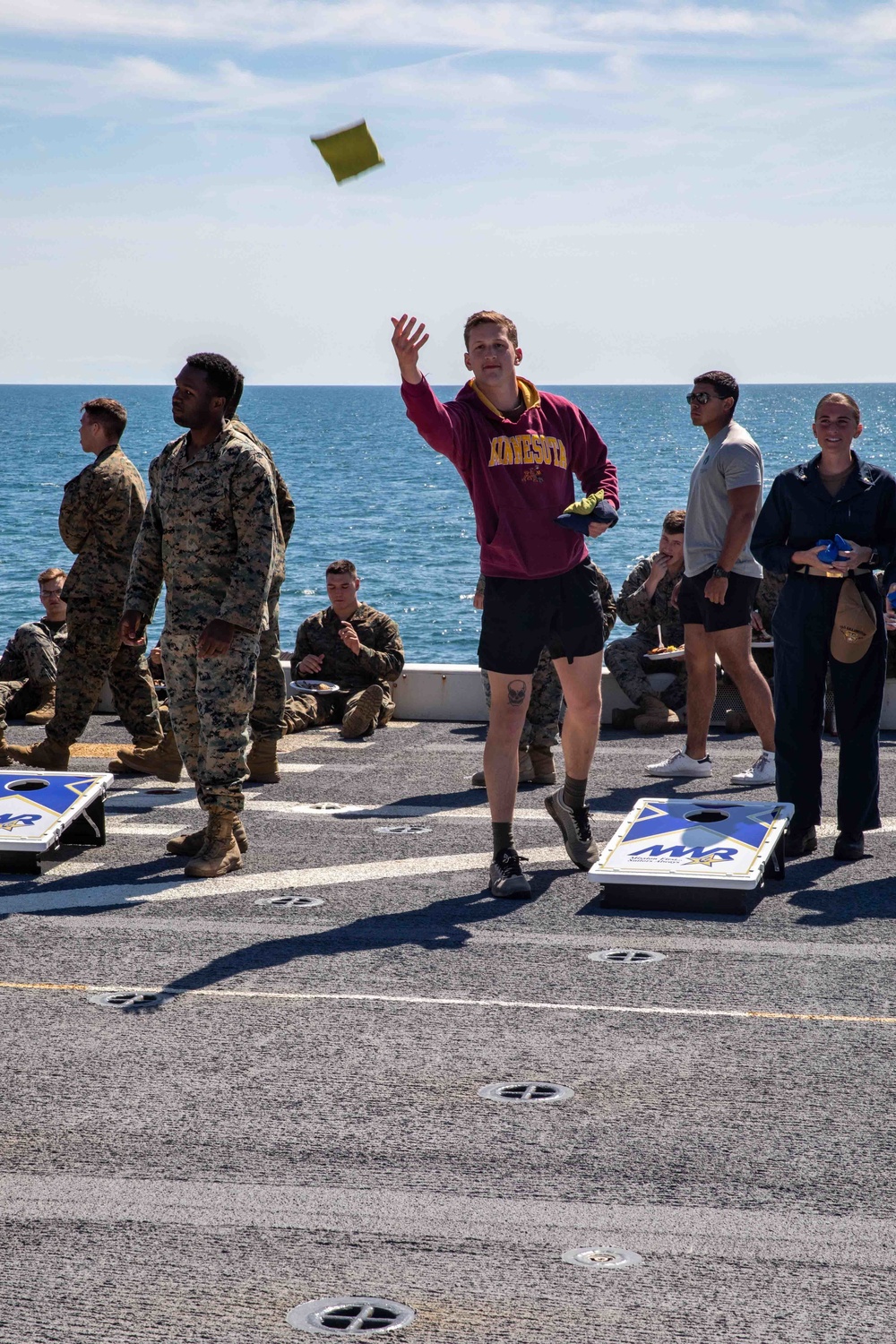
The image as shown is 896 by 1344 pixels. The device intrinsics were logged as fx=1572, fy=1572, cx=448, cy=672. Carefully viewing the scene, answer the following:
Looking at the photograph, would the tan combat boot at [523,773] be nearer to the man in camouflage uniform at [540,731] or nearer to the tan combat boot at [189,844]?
the man in camouflage uniform at [540,731]

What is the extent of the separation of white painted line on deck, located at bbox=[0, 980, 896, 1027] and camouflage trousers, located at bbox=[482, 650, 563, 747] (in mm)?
3756

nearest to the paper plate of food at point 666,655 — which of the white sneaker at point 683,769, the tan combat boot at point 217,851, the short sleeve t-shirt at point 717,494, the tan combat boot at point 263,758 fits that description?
the white sneaker at point 683,769

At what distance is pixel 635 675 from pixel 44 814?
15.6ft

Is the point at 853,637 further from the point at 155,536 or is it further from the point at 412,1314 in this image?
the point at 412,1314

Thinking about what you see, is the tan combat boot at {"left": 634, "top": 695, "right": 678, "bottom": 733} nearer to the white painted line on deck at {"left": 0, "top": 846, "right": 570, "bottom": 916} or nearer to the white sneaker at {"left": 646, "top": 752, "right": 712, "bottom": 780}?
the white sneaker at {"left": 646, "top": 752, "right": 712, "bottom": 780}

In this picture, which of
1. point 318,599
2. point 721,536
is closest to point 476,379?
point 721,536

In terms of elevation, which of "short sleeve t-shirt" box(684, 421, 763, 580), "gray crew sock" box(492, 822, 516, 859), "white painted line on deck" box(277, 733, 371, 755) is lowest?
"white painted line on deck" box(277, 733, 371, 755)

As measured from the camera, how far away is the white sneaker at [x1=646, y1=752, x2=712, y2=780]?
8219 mm

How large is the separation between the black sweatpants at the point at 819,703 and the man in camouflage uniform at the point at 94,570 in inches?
128

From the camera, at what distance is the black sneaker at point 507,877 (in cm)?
574

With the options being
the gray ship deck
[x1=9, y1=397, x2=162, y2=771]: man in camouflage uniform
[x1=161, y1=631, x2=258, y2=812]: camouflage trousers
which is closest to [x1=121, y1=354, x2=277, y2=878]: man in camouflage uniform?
[x1=161, y1=631, x2=258, y2=812]: camouflage trousers

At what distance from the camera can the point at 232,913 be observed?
557cm

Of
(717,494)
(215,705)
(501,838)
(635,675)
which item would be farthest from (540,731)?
(215,705)

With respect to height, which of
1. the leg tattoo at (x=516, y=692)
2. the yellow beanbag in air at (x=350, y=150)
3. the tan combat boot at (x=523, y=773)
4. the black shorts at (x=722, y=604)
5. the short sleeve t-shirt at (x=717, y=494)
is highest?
the yellow beanbag in air at (x=350, y=150)
